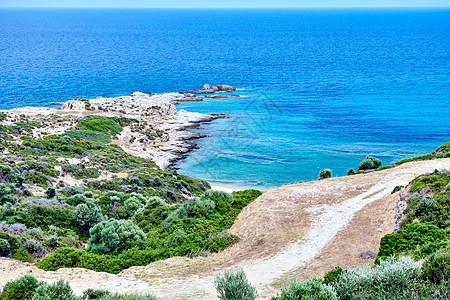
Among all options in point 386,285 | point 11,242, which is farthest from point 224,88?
point 386,285

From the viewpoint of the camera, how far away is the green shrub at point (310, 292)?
993 cm

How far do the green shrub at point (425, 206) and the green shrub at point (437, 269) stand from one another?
6.07 metres

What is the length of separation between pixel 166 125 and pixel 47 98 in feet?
120

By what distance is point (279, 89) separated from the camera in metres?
95.0

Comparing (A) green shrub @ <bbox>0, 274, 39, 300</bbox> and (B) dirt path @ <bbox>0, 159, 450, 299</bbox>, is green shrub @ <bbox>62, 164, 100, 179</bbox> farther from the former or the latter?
(A) green shrub @ <bbox>0, 274, 39, 300</bbox>

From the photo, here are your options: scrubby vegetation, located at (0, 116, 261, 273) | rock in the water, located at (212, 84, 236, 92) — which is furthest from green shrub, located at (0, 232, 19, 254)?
rock in the water, located at (212, 84, 236, 92)

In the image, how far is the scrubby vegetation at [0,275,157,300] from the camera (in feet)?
35.7

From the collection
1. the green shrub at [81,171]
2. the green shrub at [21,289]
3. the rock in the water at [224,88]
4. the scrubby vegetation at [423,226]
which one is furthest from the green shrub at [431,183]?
the rock in the water at [224,88]

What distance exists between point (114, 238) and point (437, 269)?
12777 millimetres

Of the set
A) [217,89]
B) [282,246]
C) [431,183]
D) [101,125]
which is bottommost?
[282,246]

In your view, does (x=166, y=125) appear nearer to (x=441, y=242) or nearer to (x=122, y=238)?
(x=122, y=238)

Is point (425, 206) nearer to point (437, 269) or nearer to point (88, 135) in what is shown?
point (437, 269)

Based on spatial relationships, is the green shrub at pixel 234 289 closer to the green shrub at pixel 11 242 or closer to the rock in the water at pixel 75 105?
the green shrub at pixel 11 242

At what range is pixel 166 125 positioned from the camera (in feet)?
217
